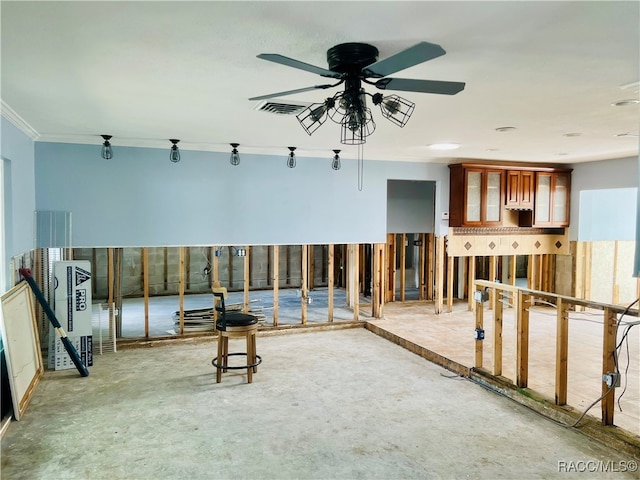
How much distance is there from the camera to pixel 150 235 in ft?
19.2

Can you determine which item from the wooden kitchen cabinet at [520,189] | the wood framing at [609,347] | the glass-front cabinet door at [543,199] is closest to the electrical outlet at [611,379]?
the wood framing at [609,347]

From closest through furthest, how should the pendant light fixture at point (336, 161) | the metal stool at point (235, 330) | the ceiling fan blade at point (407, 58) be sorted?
the ceiling fan blade at point (407, 58) < the metal stool at point (235, 330) < the pendant light fixture at point (336, 161)

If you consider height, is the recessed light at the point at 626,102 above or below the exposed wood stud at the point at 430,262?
above

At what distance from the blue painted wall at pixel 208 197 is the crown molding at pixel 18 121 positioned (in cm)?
37

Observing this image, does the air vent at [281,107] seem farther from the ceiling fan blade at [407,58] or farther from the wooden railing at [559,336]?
the wooden railing at [559,336]

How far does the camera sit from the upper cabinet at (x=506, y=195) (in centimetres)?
721

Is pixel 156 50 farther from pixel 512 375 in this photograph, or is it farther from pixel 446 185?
pixel 446 185

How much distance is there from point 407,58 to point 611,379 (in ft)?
9.46

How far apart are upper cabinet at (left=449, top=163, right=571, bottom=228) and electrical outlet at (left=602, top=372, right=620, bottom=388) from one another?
406cm

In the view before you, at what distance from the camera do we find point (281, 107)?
3.66 meters

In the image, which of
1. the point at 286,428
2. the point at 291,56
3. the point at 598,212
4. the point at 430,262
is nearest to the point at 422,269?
the point at 430,262

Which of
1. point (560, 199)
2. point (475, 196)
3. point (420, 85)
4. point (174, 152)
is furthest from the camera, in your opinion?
point (560, 199)

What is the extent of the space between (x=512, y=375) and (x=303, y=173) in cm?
377

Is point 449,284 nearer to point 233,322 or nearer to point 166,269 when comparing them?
point 233,322
